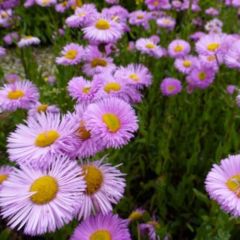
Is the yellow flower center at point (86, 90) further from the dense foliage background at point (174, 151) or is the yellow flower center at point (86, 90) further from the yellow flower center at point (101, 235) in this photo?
the yellow flower center at point (101, 235)

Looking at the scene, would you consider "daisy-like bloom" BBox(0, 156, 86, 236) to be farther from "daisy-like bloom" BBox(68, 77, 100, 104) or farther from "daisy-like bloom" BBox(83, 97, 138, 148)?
"daisy-like bloom" BBox(68, 77, 100, 104)

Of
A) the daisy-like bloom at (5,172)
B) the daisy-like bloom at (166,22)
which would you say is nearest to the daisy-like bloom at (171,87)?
the daisy-like bloom at (166,22)

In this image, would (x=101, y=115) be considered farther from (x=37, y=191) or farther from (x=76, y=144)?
(x=37, y=191)

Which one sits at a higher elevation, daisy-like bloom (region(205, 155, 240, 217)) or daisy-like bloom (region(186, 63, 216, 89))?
daisy-like bloom (region(205, 155, 240, 217))

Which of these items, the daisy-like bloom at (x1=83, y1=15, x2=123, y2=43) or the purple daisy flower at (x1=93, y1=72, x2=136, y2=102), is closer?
the purple daisy flower at (x1=93, y1=72, x2=136, y2=102)

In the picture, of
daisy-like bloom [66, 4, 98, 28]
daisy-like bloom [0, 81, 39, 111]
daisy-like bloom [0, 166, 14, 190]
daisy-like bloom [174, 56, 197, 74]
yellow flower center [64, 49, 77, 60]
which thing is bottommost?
daisy-like bloom [174, 56, 197, 74]

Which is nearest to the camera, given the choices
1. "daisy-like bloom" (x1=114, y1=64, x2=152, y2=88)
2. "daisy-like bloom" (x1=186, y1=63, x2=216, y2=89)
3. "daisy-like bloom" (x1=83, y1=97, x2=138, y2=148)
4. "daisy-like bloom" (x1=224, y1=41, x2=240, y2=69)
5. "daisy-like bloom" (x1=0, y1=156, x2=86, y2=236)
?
"daisy-like bloom" (x1=0, y1=156, x2=86, y2=236)

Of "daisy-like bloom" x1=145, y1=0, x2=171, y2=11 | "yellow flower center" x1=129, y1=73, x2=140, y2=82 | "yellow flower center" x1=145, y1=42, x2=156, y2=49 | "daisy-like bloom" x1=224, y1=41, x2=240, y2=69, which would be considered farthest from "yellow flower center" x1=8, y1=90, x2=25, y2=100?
"daisy-like bloom" x1=145, y1=0, x2=171, y2=11
